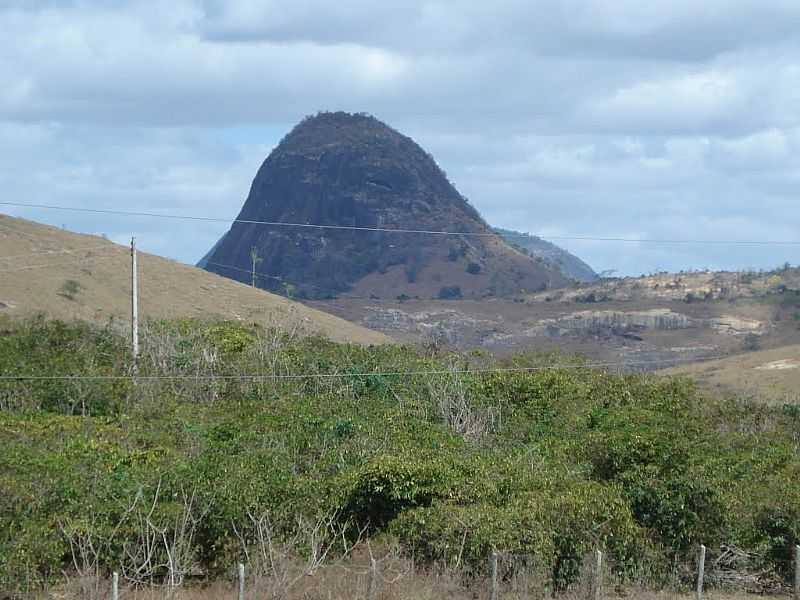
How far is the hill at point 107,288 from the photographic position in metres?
63.4

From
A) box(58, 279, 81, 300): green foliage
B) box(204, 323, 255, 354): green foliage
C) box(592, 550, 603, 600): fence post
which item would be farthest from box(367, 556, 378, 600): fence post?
box(58, 279, 81, 300): green foliage

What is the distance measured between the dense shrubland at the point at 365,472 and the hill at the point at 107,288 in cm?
2233

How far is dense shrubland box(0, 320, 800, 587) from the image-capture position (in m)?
20.0

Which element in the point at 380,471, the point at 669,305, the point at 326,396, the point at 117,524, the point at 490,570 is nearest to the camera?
the point at 490,570

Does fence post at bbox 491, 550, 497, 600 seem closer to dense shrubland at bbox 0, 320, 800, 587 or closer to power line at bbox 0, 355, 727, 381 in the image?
dense shrubland at bbox 0, 320, 800, 587

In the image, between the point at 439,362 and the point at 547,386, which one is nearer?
the point at 547,386

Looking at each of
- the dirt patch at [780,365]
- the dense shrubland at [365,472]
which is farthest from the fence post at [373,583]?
the dirt patch at [780,365]

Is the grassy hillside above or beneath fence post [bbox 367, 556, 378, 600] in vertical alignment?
above

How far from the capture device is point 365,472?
75.2 feet

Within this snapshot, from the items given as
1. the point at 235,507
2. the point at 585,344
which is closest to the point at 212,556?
the point at 235,507

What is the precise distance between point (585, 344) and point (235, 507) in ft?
220

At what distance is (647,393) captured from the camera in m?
39.9

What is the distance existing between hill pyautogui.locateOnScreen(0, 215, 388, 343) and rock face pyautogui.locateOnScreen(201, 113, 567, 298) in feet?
204

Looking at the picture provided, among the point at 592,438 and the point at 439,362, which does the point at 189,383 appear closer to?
the point at 439,362
